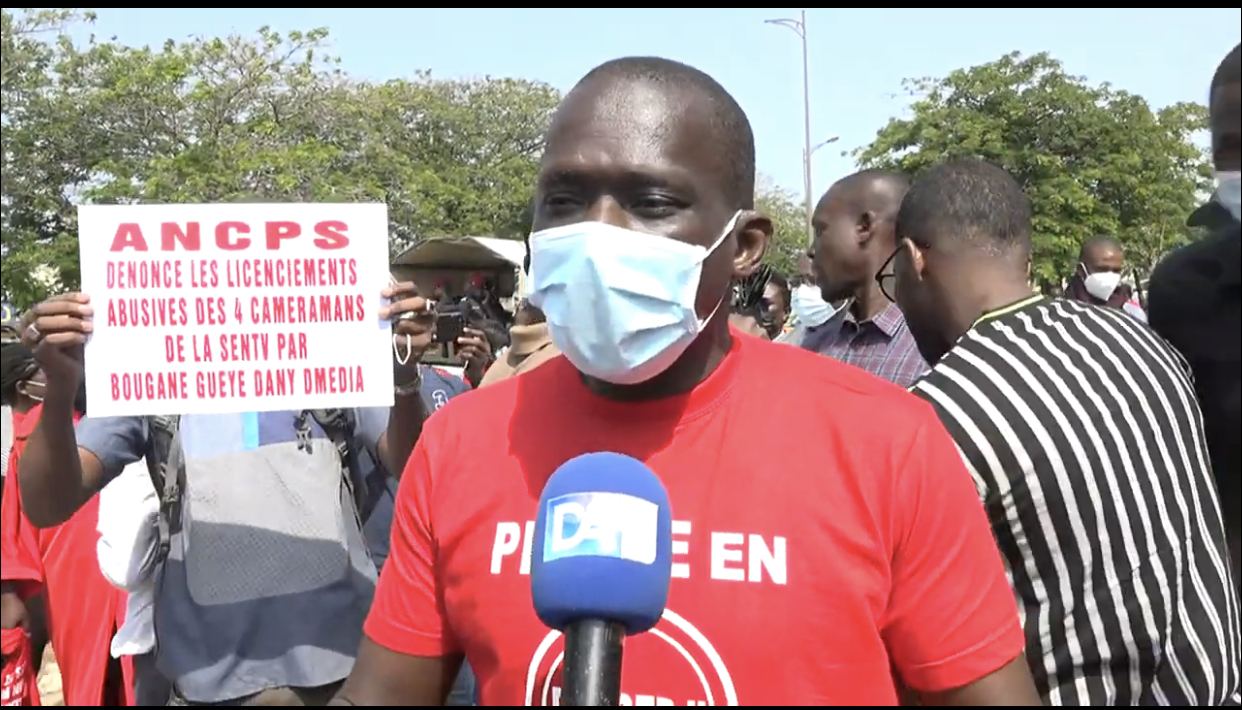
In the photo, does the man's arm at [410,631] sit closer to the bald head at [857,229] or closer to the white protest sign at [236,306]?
the white protest sign at [236,306]

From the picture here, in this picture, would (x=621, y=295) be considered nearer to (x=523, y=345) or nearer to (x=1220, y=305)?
(x=1220, y=305)

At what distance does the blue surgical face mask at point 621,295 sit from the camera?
1.73 meters

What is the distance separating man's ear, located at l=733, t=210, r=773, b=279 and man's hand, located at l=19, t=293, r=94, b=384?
1.70 metres

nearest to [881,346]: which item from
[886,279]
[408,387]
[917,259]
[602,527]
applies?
[886,279]

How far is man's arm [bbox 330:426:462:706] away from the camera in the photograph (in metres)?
1.74

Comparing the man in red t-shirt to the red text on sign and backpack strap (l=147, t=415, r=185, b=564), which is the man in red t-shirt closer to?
the red text on sign

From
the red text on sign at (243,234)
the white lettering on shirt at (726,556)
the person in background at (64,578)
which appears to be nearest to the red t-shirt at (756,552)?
the white lettering on shirt at (726,556)

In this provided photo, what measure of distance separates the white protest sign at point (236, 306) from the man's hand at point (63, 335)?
0.10ft

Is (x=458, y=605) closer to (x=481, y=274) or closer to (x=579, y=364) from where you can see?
(x=579, y=364)

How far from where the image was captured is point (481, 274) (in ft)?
68.9

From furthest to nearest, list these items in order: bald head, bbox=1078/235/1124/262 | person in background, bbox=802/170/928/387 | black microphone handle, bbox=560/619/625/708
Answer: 1. bald head, bbox=1078/235/1124/262
2. person in background, bbox=802/170/928/387
3. black microphone handle, bbox=560/619/625/708

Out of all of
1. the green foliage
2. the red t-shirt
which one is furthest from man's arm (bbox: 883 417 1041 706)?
the green foliage

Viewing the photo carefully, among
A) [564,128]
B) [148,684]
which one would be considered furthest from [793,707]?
[148,684]

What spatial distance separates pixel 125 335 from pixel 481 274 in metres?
18.2
